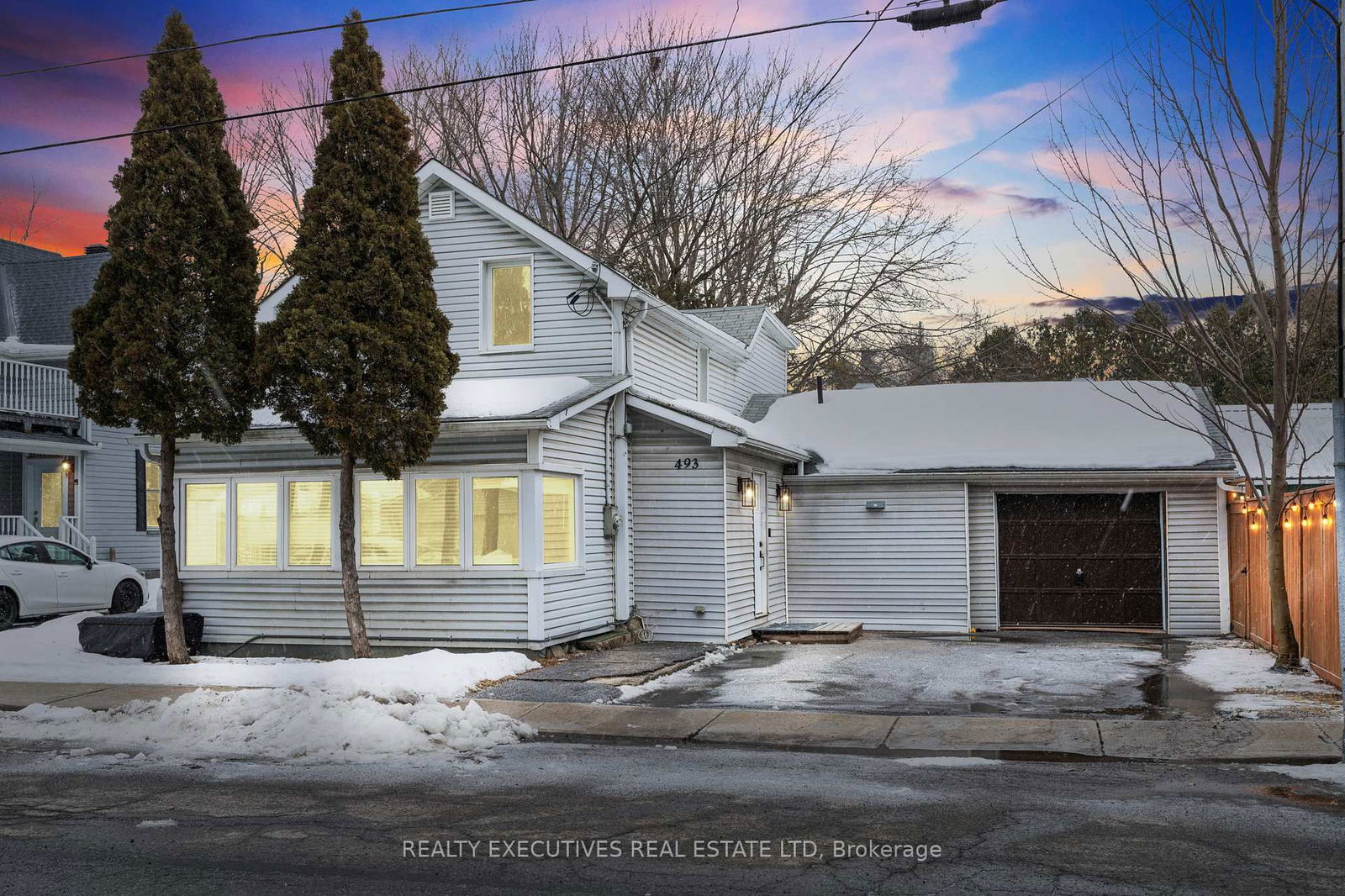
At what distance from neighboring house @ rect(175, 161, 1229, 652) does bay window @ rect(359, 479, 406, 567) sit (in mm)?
31

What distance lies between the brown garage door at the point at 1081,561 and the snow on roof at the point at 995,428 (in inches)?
29.9

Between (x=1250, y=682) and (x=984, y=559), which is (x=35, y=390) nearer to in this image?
(x=984, y=559)

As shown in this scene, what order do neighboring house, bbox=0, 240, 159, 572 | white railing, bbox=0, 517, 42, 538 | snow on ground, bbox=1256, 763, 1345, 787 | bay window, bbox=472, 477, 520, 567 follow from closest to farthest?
snow on ground, bbox=1256, 763, 1345, 787
bay window, bbox=472, 477, 520, 567
white railing, bbox=0, 517, 42, 538
neighboring house, bbox=0, 240, 159, 572

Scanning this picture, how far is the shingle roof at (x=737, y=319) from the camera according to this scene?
22.4m

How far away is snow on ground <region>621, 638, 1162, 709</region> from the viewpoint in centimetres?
1156

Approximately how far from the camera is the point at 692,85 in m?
32.7

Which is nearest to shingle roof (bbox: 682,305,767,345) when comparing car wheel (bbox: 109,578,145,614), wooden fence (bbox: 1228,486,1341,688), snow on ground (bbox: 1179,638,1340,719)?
wooden fence (bbox: 1228,486,1341,688)

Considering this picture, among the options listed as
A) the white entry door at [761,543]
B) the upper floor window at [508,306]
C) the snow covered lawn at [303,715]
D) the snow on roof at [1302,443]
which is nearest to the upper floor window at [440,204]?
the upper floor window at [508,306]

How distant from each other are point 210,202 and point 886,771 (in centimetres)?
1020

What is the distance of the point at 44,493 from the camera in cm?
2638

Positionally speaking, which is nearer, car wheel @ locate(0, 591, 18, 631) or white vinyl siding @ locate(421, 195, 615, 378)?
white vinyl siding @ locate(421, 195, 615, 378)

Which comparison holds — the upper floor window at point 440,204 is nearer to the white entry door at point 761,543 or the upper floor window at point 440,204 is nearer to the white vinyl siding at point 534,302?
the white vinyl siding at point 534,302

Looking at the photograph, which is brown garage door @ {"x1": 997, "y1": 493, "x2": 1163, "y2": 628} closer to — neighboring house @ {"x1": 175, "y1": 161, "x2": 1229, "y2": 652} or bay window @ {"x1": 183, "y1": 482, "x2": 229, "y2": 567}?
neighboring house @ {"x1": 175, "y1": 161, "x2": 1229, "y2": 652}

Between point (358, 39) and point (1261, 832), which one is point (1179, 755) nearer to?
point (1261, 832)
